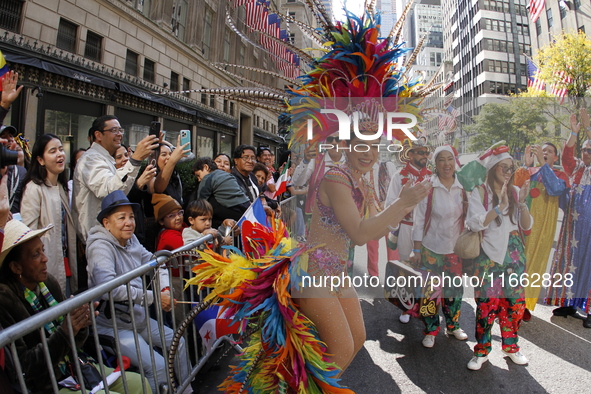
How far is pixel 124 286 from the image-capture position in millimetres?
2271

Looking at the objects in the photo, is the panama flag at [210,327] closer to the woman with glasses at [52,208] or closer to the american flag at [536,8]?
the woman with glasses at [52,208]

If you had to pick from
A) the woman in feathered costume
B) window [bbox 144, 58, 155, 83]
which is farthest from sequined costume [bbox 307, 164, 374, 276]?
window [bbox 144, 58, 155, 83]

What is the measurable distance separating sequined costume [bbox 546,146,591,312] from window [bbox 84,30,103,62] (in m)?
11.8

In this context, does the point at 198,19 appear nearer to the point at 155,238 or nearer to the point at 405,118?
the point at 155,238

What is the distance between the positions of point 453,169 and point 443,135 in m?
0.20

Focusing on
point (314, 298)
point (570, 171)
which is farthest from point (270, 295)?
point (570, 171)

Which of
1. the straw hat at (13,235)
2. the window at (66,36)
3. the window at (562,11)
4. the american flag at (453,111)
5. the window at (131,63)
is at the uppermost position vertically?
the window at (562,11)

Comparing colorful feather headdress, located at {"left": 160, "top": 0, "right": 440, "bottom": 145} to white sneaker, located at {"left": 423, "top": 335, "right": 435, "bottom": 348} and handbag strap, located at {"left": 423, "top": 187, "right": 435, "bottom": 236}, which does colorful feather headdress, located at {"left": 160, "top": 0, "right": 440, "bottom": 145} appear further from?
white sneaker, located at {"left": 423, "top": 335, "right": 435, "bottom": 348}

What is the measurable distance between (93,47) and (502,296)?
481 inches

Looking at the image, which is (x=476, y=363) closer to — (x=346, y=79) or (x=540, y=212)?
(x=540, y=212)

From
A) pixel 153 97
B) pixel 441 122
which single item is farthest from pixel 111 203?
pixel 153 97

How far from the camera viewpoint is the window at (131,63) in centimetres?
1215

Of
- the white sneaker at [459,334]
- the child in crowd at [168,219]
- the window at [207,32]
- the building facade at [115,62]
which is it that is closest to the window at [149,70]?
the building facade at [115,62]

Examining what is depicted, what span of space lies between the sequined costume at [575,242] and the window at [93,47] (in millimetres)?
11755
